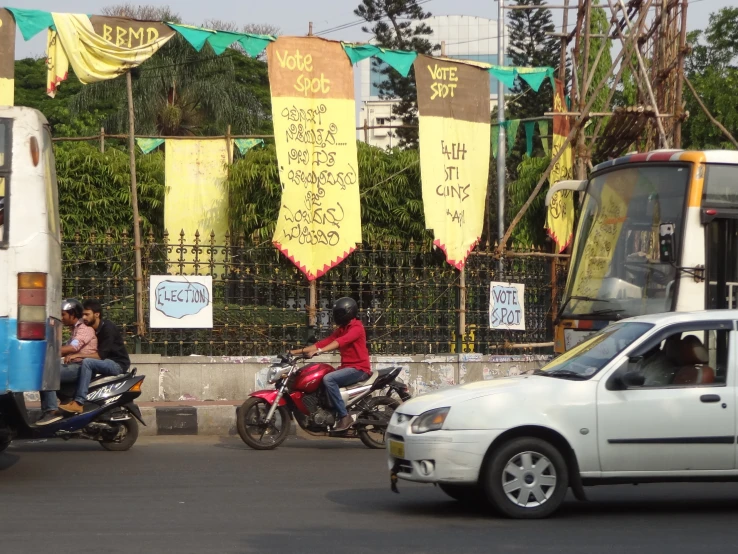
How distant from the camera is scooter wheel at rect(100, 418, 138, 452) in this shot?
35.3ft

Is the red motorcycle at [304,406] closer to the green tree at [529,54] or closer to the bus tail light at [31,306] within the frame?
the bus tail light at [31,306]

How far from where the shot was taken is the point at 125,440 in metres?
10.8

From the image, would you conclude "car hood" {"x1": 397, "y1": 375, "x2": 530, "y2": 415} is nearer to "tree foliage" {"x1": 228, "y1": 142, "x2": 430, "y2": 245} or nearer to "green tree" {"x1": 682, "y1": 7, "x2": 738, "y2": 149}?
"tree foliage" {"x1": 228, "y1": 142, "x2": 430, "y2": 245}

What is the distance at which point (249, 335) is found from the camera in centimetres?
1435

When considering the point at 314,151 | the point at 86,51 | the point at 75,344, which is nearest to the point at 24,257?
the point at 75,344

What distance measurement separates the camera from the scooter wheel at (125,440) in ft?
35.3

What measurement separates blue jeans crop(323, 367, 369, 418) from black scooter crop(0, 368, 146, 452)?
182 cm

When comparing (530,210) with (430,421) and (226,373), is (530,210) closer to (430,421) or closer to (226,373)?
(226,373)

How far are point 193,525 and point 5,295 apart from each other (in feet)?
8.32

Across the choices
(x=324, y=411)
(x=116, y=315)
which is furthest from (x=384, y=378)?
(x=116, y=315)

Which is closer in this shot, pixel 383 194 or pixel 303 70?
pixel 303 70

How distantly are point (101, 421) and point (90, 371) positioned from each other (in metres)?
0.53

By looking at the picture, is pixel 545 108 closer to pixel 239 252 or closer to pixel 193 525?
pixel 239 252

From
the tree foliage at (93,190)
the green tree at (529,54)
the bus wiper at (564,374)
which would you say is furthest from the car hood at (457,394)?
the green tree at (529,54)
